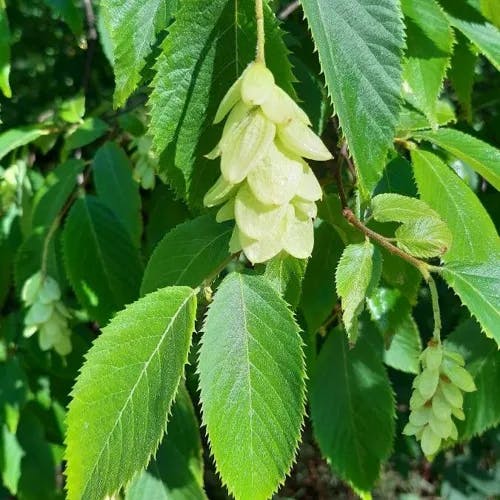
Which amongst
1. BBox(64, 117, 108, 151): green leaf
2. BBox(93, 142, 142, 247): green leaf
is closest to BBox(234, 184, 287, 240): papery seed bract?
BBox(93, 142, 142, 247): green leaf

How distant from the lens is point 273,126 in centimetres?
62

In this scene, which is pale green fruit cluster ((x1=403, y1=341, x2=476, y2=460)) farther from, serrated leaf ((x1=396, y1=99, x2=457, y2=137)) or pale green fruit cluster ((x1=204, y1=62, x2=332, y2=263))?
serrated leaf ((x1=396, y1=99, x2=457, y2=137))

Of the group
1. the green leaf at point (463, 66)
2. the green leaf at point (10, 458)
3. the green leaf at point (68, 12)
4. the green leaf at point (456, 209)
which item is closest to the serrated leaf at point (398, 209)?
the green leaf at point (456, 209)

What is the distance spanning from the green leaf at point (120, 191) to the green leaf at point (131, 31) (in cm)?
62

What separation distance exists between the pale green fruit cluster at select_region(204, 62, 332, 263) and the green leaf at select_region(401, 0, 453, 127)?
336mm

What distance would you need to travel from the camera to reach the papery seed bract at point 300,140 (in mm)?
629

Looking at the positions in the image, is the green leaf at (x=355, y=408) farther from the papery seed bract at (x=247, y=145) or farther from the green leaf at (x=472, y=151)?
the papery seed bract at (x=247, y=145)

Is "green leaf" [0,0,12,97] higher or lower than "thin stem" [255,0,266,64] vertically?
lower

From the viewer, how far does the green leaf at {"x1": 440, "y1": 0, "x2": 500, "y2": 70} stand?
0.97m

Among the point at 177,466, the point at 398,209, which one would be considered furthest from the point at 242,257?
the point at 177,466

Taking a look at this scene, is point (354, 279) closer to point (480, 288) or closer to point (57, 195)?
point (480, 288)

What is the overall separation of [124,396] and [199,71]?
1.10ft

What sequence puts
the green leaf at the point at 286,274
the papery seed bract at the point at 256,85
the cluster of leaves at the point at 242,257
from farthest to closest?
the green leaf at the point at 286,274
the cluster of leaves at the point at 242,257
the papery seed bract at the point at 256,85

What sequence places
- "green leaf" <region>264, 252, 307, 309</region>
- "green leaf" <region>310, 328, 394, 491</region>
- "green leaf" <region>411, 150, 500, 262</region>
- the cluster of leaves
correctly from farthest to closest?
1. "green leaf" <region>310, 328, 394, 491</region>
2. "green leaf" <region>411, 150, 500, 262</region>
3. "green leaf" <region>264, 252, 307, 309</region>
4. the cluster of leaves
